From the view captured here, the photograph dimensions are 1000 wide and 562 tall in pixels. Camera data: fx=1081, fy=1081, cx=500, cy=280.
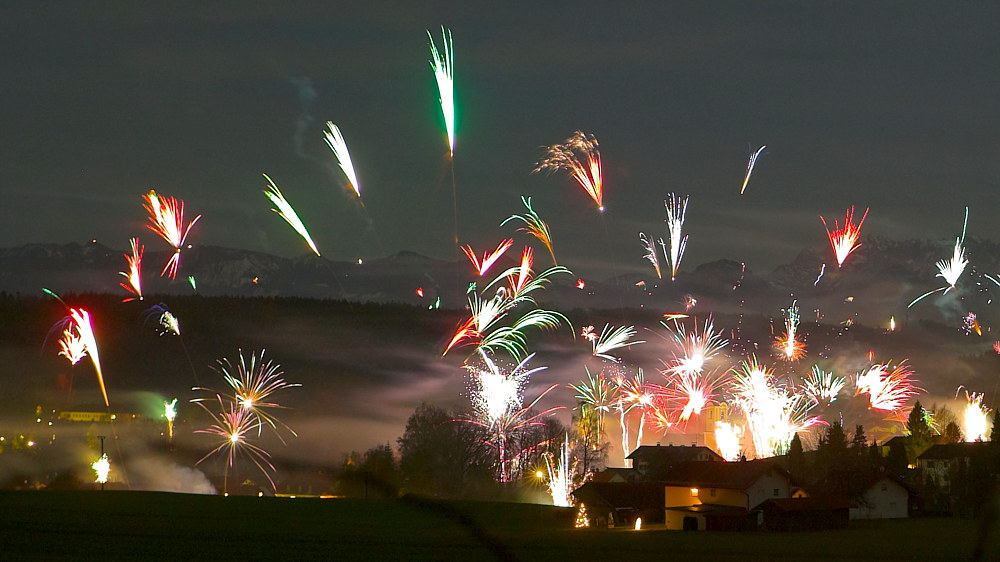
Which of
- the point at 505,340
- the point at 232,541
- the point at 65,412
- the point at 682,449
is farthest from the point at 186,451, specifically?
the point at 232,541

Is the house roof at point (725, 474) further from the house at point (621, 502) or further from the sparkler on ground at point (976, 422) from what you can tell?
the sparkler on ground at point (976, 422)

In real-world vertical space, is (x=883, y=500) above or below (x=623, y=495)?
below

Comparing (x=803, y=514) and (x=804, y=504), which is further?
(x=804, y=504)

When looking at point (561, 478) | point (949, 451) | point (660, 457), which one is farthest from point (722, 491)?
point (949, 451)

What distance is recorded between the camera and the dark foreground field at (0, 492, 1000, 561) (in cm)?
3891

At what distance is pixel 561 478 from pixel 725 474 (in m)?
24.7

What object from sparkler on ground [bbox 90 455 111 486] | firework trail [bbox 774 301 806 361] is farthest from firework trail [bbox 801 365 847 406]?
sparkler on ground [bbox 90 455 111 486]

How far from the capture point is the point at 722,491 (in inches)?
2813

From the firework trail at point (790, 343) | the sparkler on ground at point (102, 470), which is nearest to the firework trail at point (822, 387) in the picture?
the firework trail at point (790, 343)

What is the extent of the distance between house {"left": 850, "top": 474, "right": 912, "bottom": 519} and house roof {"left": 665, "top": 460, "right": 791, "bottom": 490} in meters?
5.38

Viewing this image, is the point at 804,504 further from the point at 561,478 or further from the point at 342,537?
the point at 561,478

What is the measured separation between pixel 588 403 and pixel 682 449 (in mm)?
22619

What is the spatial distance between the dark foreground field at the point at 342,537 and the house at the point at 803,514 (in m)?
2.40

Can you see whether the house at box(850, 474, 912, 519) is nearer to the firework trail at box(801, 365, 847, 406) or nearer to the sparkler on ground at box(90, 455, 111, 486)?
the firework trail at box(801, 365, 847, 406)
